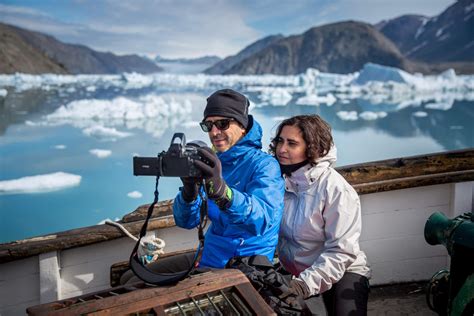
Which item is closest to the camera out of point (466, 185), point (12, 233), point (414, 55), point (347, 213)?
point (347, 213)

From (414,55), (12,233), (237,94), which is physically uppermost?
(414,55)

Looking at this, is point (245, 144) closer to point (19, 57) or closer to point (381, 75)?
point (381, 75)

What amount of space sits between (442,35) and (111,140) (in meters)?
26.0

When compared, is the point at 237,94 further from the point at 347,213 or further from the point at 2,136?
the point at 2,136

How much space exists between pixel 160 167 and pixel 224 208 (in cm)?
21

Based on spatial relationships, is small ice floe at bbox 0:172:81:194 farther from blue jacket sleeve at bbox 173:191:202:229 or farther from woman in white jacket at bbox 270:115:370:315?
woman in white jacket at bbox 270:115:370:315

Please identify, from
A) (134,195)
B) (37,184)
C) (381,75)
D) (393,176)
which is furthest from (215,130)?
(381,75)

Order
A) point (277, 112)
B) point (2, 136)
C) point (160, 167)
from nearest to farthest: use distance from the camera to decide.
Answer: point (160, 167) → point (2, 136) → point (277, 112)

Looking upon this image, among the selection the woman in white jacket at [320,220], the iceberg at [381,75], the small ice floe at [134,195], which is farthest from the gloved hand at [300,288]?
the iceberg at [381,75]

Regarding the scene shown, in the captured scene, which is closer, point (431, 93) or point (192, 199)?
point (192, 199)

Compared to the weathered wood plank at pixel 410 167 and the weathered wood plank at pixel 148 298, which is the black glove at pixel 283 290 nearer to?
the weathered wood plank at pixel 148 298

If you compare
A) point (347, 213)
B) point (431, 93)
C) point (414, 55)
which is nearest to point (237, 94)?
point (347, 213)

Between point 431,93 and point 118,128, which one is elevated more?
point 431,93

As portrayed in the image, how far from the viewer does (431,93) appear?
20609mm
